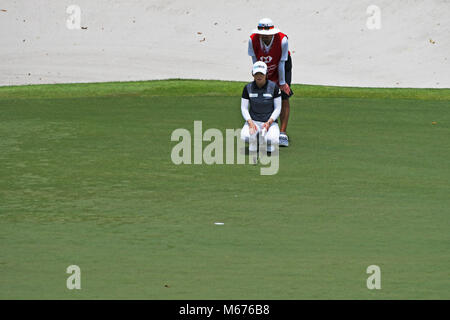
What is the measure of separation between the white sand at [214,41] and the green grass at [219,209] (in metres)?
8.59

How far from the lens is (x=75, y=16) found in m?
27.0

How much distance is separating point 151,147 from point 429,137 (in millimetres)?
3195

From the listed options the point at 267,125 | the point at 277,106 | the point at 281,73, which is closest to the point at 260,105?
the point at 277,106

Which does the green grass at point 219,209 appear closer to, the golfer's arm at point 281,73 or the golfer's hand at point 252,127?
the golfer's hand at point 252,127

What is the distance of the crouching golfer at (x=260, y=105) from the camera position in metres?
10.6

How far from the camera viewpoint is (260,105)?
10.9 meters

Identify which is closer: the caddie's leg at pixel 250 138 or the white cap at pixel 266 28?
the caddie's leg at pixel 250 138

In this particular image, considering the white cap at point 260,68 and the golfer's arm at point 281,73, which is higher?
the golfer's arm at point 281,73

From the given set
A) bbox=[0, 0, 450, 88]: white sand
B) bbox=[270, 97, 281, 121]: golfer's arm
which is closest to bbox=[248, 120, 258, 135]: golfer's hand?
bbox=[270, 97, 281, 121]: golfer's arm

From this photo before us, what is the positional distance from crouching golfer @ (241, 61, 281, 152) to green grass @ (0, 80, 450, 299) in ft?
1.34

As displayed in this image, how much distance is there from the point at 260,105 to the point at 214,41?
14.3 metres

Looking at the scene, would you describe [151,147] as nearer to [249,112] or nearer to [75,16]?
[249,112]

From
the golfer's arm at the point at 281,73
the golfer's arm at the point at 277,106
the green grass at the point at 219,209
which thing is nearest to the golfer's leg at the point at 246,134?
the golfer's arm at the point at 277,106
